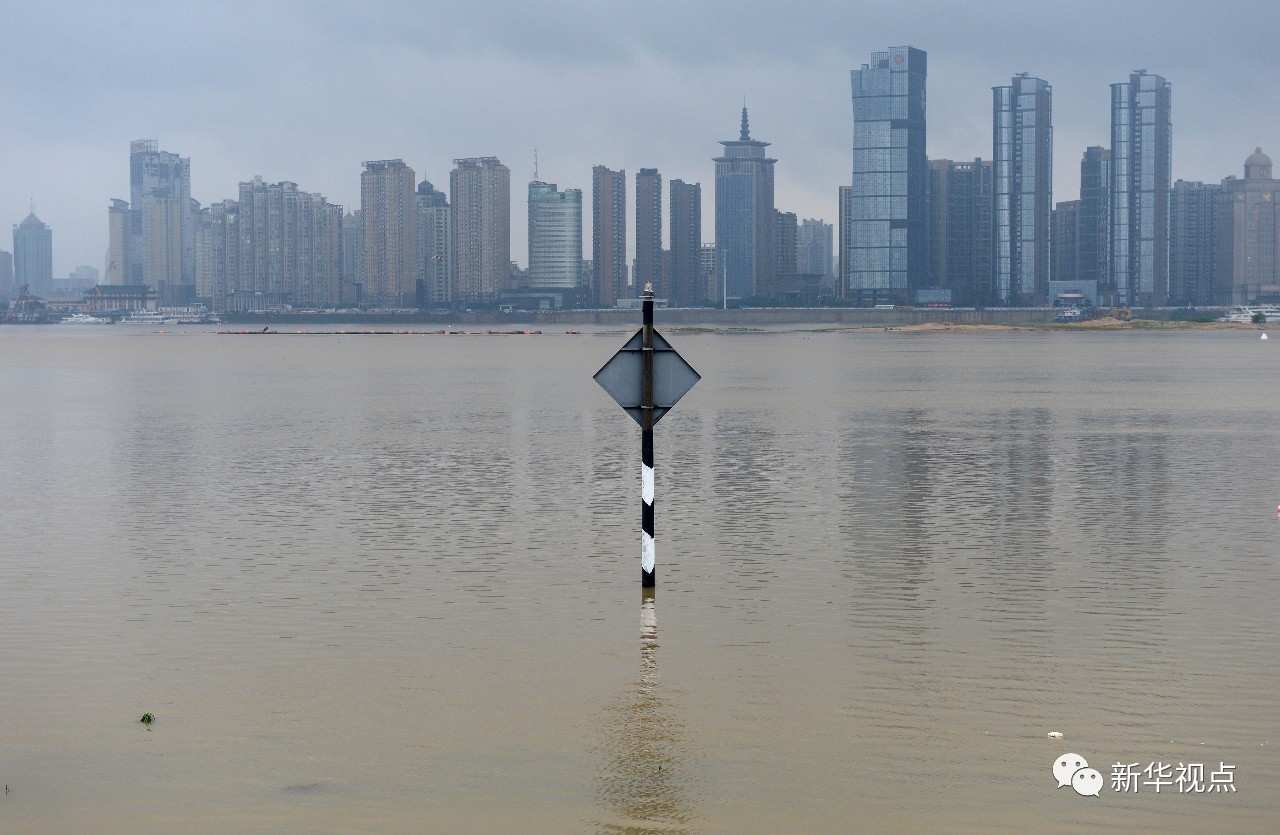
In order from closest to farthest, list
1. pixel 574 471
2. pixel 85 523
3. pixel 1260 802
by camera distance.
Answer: pixel 1260 802 → pixel 85 523 → pixel 574 471

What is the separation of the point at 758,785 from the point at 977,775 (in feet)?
4.27

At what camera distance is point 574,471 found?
96.5ft

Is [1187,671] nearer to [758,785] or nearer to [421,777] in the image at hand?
[758,785]

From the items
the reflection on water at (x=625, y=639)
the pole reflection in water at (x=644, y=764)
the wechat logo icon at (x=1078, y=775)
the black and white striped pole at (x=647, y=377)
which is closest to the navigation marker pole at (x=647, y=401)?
the black and white striped pole at (x=647, y=377)

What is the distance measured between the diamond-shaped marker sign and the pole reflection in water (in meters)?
3.20

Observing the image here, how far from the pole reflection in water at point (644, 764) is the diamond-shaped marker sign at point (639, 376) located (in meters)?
3.20

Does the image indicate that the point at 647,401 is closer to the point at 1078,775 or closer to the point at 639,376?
the point at 639,376

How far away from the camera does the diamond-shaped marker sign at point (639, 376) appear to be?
47.1 ft

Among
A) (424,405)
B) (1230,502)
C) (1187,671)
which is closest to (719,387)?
(424,405)

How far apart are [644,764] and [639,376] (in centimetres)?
566

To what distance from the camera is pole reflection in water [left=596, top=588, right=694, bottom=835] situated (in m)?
8.38

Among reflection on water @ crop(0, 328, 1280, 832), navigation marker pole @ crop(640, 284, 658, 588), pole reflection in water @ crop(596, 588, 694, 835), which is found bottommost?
pole reflection in water @ crop(596, 588, 694, 835)

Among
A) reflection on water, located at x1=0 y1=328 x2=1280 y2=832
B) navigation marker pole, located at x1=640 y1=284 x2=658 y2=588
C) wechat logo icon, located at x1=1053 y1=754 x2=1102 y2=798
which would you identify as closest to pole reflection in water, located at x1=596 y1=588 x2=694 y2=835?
reflection on water, located at x1=0 y1=328 x2=1280 y2=832

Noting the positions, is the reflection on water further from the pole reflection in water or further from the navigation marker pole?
the navigation marker pole
